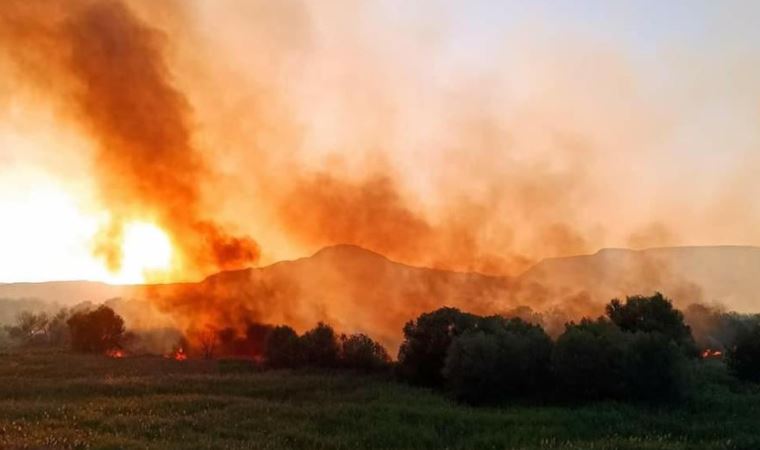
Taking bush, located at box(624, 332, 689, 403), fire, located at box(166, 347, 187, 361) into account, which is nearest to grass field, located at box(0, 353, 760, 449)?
bush, located at box(624, 332, 689, 403)

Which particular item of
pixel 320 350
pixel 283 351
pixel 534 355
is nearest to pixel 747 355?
pixel 534 355

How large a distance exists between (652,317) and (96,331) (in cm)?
4510

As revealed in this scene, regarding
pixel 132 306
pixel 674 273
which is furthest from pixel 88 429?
pixel 674 273

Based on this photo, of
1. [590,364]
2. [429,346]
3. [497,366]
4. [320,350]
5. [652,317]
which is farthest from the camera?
[320,350]

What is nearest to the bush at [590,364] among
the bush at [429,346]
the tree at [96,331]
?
the bush at [429,346]

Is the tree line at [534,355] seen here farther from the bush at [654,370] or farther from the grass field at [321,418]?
the grass field at [321,418]

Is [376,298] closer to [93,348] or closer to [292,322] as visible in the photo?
[292,322]

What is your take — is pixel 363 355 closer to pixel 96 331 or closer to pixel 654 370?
pixel 654 370

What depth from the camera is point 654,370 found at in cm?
3216

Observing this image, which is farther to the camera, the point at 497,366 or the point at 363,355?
the point at 363,355

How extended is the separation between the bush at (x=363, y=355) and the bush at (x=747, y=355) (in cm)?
2033

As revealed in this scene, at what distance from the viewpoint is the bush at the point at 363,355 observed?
46438 millimetres

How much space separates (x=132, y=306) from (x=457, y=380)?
83.6m

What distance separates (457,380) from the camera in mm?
35250
